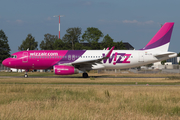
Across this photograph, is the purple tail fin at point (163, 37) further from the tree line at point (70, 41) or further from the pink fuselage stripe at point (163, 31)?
the tree line at point (70, 41)

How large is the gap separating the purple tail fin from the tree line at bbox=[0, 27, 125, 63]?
45.2 meters

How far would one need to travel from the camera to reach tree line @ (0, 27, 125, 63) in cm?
8306

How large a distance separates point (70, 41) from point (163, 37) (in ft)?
224

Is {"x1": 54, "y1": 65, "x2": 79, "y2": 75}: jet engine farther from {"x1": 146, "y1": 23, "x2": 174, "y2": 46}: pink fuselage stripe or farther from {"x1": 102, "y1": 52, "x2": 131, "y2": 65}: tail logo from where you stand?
{"x1": 146, "y1": 23, "x2": 174, "y2": 46}: pink fuselage stripe

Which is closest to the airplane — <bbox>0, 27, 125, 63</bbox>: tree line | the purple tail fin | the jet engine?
the purple tail fin

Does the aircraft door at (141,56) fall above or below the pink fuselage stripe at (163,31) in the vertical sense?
below

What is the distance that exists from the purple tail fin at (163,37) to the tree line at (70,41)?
45.2 meters

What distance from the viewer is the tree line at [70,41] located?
83.1 meters

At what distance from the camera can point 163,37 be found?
3512 cm

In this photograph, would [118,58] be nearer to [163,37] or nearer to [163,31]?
[163,37]

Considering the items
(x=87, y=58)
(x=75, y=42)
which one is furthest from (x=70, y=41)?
(x=87, y=58)

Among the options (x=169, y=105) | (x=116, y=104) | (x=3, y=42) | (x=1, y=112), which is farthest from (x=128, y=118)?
(x=3, y=42)

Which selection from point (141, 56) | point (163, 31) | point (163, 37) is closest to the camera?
point (141, 56)

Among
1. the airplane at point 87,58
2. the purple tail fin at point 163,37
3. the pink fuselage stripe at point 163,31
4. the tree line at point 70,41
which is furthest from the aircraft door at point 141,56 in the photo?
the tree line at point 70,41
